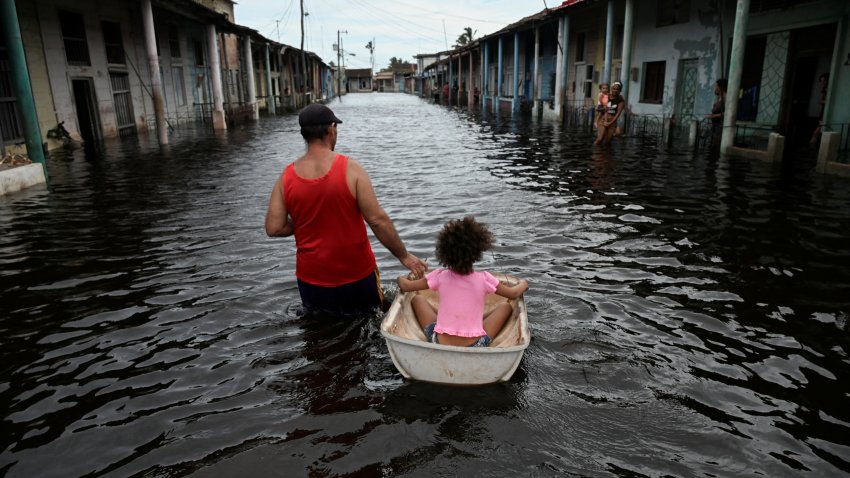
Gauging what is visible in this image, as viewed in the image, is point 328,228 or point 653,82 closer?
point 328,228

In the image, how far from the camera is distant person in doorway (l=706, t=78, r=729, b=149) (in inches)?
565

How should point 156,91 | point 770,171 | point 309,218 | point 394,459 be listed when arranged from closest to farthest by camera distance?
point 394,459 < point 309,218 < point 770,171 < point 156,91

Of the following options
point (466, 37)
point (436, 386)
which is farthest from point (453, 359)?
point (466, 37)

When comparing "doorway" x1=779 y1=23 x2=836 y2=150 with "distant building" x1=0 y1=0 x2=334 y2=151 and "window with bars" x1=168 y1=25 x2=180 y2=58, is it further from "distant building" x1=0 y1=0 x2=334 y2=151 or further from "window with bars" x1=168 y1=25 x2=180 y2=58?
"window with bars" x1=168 y1=25 x2=180 y2=58

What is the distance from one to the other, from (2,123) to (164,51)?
12.0 metres

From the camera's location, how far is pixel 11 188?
34.6 ft

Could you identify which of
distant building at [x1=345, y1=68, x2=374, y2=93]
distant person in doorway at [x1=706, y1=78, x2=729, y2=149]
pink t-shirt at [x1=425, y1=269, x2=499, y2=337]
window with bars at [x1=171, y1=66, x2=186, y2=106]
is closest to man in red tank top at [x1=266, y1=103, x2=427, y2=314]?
pink t-shirt at [x1=425, y1=269, x2=499, y2=337]

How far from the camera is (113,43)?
20406mm

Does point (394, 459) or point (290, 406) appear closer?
point (394, 459)

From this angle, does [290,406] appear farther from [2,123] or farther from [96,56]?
[96,56]

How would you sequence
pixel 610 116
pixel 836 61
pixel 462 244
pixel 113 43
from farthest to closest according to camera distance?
pixel 113 43 → pixel 610 116 → pixel 836 61 → pixel 462 244

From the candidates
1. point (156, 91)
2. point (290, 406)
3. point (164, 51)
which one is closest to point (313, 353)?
point (290, 406)

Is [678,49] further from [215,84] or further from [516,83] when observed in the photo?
[215,84]

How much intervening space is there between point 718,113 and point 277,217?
13.5 metres
